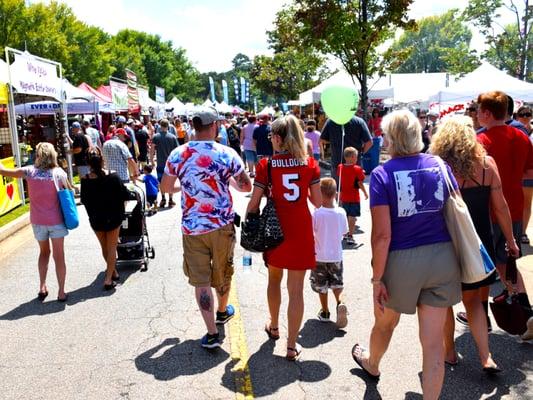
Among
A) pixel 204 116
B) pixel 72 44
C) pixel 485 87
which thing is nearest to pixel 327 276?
pixel 204 116

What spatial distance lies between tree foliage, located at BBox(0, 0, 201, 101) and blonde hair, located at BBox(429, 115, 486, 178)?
15.6 metres

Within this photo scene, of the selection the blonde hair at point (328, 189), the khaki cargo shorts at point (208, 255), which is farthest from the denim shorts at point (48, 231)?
the blonde hair at point (328, 189)

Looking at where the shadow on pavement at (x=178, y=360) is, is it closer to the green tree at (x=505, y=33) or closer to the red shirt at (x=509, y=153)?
the red shirt at (x=509, y=153)

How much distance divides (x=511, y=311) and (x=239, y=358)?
2157 millimetres

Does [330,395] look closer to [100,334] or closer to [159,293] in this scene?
[100,334]

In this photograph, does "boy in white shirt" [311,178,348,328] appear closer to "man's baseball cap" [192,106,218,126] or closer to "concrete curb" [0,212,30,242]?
"man's baseball cap" [192,106,218,126]

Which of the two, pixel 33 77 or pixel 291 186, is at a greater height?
pixel 33 77

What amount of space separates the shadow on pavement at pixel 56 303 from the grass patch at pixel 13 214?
4.50 meters

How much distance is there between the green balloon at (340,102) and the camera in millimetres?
7207

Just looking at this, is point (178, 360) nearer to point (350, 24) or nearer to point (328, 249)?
point (328, 249)

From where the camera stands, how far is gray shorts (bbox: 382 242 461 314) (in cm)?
290

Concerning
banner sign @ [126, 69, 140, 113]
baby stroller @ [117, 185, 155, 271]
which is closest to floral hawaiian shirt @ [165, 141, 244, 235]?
baby stroller @ [117, 185, 155, 271]

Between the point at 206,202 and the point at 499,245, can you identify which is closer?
the point at 206,202

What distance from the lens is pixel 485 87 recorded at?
15266mm
